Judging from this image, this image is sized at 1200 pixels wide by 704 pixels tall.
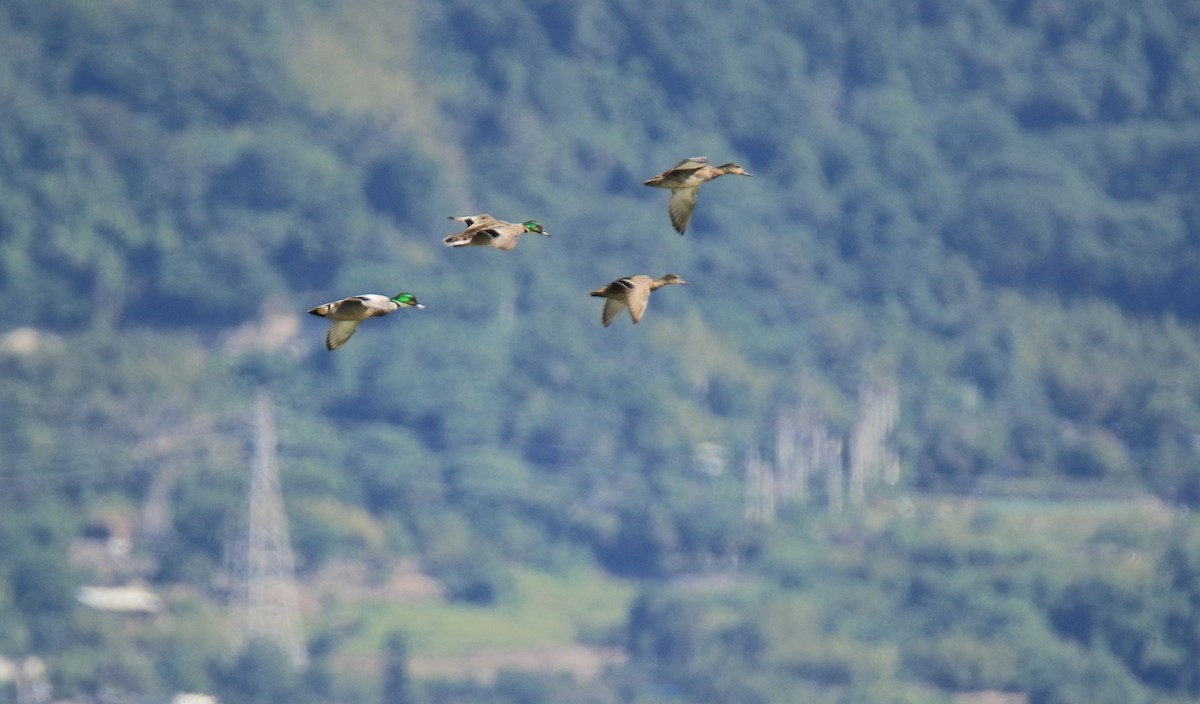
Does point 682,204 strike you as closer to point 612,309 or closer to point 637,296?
point 612,309

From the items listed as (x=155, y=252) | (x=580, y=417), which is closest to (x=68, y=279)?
(x=155, y=252)

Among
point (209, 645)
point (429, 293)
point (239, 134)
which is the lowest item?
point (209, 645)

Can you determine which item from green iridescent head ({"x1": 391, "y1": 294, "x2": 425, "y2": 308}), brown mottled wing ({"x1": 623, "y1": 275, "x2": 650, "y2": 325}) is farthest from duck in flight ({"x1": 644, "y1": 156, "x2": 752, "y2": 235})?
green iridescent head ({"x1": 391, "y1": 294, "x2": 425, "y2": 308})

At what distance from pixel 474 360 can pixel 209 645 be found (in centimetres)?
2019

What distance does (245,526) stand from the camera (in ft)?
243

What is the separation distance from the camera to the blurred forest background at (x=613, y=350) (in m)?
71.1

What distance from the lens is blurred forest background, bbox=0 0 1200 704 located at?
71.1 meters

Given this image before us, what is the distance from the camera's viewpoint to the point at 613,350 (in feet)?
298

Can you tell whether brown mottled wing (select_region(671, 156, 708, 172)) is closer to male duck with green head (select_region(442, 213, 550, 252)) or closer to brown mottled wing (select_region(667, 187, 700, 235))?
brown mottled wing (select_region(667, 187, 700, 235))

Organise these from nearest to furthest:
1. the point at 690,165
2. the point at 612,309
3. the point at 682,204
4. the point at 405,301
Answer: the point at 612,309 < the point at 405,301 < the point at 690,165 < the point at 682,204

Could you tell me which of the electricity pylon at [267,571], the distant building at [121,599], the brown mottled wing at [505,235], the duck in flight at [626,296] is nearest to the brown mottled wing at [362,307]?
the brown mottled wing at [505,235]

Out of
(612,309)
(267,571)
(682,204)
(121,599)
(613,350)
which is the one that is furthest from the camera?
(613,350)

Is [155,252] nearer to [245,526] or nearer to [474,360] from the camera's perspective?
[474,360]

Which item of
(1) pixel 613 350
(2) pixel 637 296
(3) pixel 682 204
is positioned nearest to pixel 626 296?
(2) pixel 637 296
